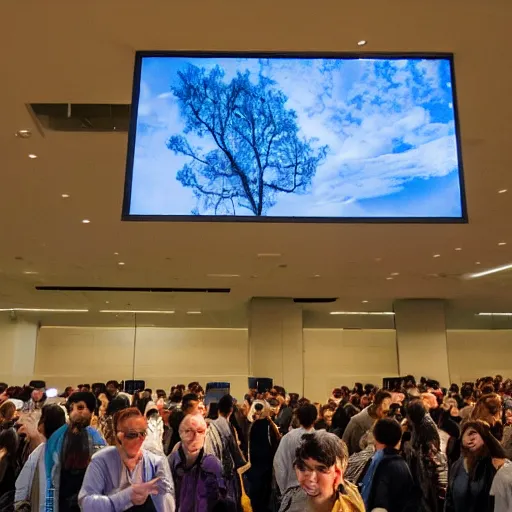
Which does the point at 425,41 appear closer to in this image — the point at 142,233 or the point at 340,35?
the point at 340,35

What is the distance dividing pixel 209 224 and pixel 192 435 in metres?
6.12

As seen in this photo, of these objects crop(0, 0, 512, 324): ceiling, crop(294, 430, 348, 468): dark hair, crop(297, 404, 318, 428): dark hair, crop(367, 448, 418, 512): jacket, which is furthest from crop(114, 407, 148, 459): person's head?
crop(0, 0, 512, 324): ceiling

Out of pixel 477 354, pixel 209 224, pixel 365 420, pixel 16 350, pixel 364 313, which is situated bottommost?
pixel 365 420

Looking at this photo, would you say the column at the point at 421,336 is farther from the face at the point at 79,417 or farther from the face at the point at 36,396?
the face at the point at 79,417

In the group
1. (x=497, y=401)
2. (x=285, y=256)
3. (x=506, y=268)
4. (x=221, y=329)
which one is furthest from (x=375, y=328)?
(x=497, y=401)

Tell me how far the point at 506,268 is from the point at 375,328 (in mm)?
9730

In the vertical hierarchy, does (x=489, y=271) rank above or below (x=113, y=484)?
above

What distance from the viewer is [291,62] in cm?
343

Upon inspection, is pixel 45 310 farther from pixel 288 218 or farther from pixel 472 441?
pixel 472 441

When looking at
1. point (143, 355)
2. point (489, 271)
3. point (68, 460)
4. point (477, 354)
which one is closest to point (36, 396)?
point (68, 460)

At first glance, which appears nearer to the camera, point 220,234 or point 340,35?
point 340,35

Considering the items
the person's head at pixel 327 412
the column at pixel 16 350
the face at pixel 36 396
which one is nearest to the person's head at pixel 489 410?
the person's head at pixel 327 412

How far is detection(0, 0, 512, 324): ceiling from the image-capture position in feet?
13.0

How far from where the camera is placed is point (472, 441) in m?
3.43
